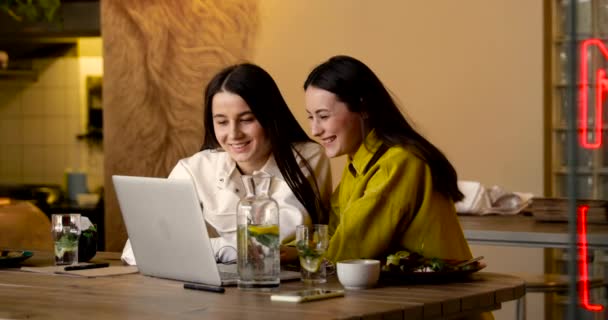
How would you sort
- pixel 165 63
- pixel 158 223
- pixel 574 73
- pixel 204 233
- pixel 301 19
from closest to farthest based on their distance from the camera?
pixel 574 73 < pixel 204 233 < pixel 158 223 < pixel 301 19 < pixel 165 63

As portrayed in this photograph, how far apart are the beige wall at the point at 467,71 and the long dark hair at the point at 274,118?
220cm

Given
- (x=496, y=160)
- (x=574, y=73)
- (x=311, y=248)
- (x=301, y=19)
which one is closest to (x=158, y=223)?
(x=311, y=248)

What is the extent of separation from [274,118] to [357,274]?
0.77 metres

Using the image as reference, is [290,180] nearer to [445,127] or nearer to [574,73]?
[574,73]

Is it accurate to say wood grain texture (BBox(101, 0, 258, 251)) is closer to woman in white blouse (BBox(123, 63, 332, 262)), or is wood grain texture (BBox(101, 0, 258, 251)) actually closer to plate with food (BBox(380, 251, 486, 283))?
woman in white blouse (BBox(123, 63, 332, 262))

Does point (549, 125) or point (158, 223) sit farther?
point (549, 125)

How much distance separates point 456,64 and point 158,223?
3.00 m

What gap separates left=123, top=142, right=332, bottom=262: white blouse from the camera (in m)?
2.85

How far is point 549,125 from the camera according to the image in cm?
495

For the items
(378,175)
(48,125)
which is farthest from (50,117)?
(378,175)

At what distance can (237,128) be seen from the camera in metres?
2.84

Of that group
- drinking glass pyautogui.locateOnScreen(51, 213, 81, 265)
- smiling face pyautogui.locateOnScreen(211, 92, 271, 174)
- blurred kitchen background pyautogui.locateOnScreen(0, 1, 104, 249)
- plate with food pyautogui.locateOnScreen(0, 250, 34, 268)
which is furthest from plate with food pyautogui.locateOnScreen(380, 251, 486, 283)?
blurred kitchen background pyautogui.locateOnScreen(0, 1, 104, 249)

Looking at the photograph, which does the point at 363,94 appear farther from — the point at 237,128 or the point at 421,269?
the point at 421,269

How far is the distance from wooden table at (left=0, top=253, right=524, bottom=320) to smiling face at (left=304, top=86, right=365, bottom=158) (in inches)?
15.3
